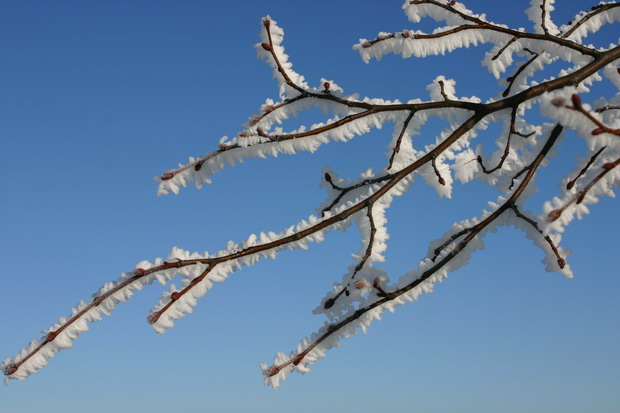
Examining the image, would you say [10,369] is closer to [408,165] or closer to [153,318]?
[153,318]

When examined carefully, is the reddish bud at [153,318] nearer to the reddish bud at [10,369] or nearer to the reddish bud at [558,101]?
the reddish bud at [10,369]

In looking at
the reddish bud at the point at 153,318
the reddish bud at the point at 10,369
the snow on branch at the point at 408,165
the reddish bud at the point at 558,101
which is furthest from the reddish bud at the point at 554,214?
the reddish bud at the point at 10,369

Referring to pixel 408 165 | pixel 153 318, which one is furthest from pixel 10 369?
pixel 408 165

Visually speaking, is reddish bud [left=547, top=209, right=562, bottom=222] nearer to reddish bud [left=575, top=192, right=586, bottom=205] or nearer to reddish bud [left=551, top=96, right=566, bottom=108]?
reddish bud [left=575, top=192, right=586, bottom=205]

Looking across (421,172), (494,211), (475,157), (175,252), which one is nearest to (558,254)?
(494,211)

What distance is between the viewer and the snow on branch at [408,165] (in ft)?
8.77

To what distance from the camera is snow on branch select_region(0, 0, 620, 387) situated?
2672mm

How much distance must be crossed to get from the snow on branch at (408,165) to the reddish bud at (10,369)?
0.01m

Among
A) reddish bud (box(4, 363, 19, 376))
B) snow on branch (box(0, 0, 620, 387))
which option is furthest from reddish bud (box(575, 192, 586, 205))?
reddish bud (box(4, 363, 19, 376))

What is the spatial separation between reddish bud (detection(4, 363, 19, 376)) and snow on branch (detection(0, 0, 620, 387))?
11mm

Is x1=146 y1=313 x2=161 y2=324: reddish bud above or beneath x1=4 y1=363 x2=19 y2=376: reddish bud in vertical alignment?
beneath

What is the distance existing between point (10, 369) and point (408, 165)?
1960 millimetres

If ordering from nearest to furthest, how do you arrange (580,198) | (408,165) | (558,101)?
1. (558,101)
2. (580,198)
3. (408,165)

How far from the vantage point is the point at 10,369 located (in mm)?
2666
